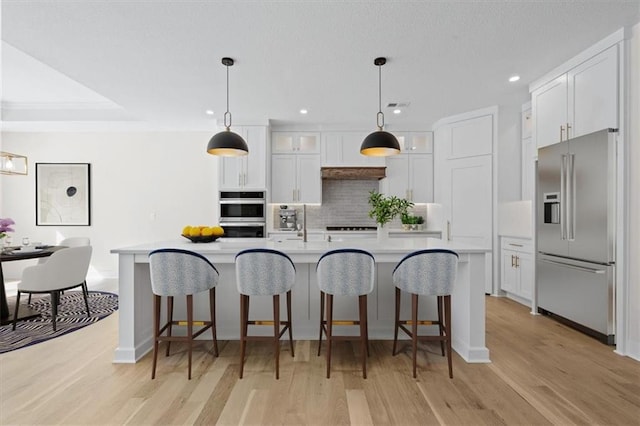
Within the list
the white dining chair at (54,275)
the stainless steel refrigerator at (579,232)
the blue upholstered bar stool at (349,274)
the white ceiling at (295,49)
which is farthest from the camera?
the white dining chair at (54,275)

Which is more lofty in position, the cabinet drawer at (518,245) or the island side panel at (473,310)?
the cabinet drawer at (518,245)

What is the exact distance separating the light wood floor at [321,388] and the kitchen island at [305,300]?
16 cm

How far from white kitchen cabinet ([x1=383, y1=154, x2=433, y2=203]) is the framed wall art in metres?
5.54

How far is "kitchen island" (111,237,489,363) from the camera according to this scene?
2.54 meters

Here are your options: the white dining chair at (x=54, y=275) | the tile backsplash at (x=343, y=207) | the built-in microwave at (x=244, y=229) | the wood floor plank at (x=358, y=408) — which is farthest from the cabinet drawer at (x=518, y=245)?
the white dining chair at (x=54, y=275)

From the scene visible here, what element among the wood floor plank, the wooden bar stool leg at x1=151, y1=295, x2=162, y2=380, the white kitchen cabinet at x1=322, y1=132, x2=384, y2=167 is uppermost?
the white kitchen cabinet at x1=322, y1=132, x2=384, y2=167

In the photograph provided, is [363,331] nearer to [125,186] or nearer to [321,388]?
[321,388]

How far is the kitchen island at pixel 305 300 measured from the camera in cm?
254

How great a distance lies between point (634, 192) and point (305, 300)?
3.04 m

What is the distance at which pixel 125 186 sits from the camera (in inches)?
223

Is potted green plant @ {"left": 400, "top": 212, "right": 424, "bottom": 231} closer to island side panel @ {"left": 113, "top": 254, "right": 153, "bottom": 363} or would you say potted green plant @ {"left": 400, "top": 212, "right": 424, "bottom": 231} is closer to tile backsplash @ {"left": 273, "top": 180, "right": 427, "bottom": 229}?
tile backsplash @ {"left": 273, "top": 180, "right": 427, "bottom": 229}

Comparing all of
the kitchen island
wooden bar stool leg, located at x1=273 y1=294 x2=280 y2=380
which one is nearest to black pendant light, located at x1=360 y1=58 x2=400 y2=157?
the kitchen island

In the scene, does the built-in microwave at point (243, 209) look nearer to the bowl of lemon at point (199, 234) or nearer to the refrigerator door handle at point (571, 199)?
the bowl of lemon at point (199, 234)

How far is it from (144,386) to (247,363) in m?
0.73
